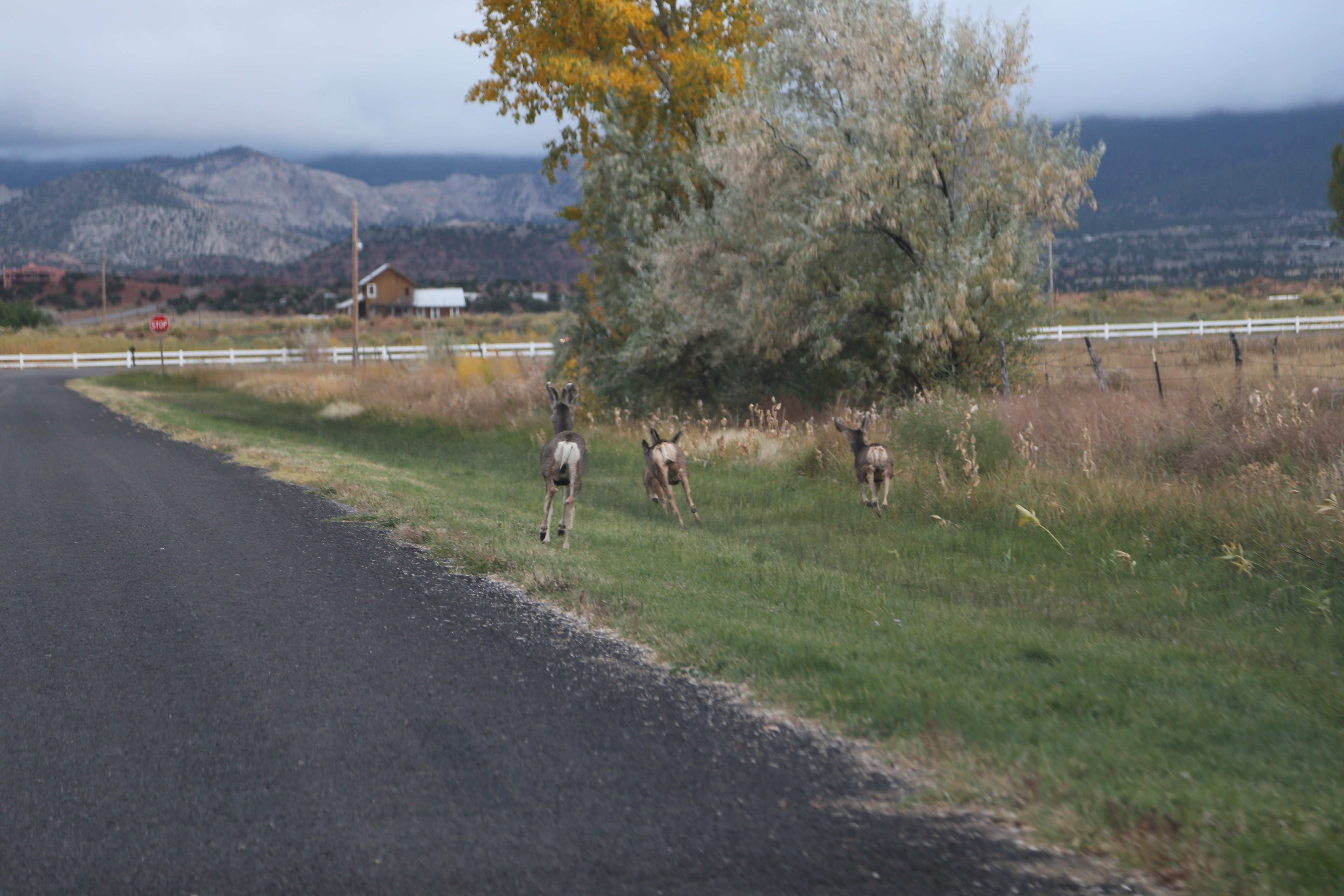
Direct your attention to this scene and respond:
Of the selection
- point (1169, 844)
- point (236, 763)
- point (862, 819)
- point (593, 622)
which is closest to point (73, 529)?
point (593, 622)

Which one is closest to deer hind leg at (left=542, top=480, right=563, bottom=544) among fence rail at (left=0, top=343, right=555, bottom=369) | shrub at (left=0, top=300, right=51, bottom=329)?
fence rail at (left=0, top=343, right=555, bottom=369)

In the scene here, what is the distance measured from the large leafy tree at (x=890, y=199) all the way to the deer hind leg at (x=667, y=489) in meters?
6.81

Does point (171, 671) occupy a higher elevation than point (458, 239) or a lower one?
lower

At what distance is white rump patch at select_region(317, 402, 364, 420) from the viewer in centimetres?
2666

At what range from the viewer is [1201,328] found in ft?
140

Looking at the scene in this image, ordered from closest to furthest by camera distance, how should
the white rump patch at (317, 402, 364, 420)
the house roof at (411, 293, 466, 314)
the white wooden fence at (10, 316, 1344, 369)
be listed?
the white rump patch at (317, 402, 364, 420), the white wooden fence at (10, 316, 1344, 369), the house roof at (411, 293, 466, 314)

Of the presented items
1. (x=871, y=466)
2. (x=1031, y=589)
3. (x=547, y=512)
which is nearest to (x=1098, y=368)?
(x=871, y=466)

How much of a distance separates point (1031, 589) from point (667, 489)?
4204mm

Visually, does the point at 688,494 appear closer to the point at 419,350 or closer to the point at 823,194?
the point at 823,194

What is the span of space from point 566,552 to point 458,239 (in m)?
192

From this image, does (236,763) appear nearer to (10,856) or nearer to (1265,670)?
(10,856)

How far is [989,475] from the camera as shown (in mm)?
12062

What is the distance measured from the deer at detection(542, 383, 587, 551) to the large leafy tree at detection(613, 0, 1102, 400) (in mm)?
8678

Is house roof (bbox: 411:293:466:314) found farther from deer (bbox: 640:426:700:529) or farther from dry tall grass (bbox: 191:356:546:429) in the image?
deer (bbox: 640:426:700:529)
